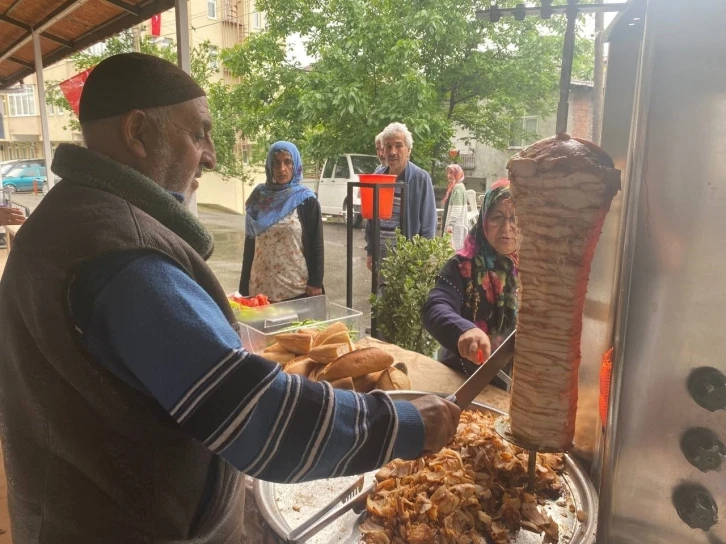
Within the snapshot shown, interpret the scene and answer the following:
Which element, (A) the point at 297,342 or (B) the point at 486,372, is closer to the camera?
(B) the point at 486,372

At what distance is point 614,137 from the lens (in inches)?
48.8

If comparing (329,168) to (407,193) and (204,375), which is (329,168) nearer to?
(407,193)

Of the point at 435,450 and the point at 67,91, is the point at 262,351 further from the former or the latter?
the point at 67,91

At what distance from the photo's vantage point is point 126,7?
4555 millimetres

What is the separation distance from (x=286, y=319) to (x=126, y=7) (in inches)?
138

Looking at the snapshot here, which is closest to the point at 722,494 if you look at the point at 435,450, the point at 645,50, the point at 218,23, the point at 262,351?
the point at 435,450

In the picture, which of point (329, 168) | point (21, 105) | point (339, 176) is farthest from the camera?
point (21, 105)

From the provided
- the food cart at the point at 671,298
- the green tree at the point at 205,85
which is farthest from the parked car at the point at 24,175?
the food cart at the point at 671,298

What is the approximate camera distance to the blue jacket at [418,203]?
4.89 metres

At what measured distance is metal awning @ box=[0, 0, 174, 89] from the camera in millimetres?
4617

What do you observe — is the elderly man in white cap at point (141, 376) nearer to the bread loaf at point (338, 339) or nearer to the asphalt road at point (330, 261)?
the bread loaf at point (338, 339)

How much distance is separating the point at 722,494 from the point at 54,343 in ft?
4.04

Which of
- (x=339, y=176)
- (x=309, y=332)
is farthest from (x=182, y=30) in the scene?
(x=339, y=176)

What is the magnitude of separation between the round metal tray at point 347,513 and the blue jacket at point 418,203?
3.60m
